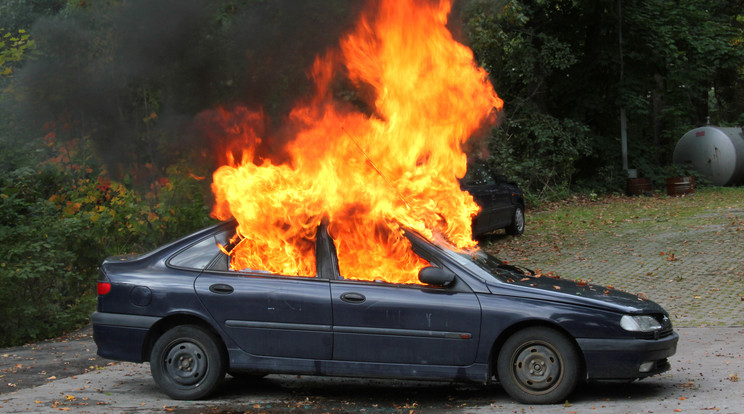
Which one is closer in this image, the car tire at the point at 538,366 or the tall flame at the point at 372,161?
the car tire at the point at 538,366

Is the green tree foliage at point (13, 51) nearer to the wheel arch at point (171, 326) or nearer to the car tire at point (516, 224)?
the wheel arch at point (171, 326)

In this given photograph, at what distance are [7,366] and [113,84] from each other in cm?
362

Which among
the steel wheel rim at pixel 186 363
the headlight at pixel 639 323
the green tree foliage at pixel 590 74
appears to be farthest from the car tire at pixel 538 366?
the green tree foliage at pixel 590 74

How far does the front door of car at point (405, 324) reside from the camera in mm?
6418

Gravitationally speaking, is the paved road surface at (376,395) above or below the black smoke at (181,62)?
below

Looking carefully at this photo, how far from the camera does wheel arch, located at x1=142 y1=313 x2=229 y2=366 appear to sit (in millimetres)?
6816

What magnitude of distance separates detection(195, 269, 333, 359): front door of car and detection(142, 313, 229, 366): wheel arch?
0.52 feet

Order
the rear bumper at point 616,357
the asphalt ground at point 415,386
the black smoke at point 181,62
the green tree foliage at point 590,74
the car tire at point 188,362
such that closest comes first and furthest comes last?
the rear bumper at point 616,357 < the asphalt ground at point 415,386 < the car tire at point 188,362 < the black smoke at point 181,62 < the green tree foliage at point 590,74

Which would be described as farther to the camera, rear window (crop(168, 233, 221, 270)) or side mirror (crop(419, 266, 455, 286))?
rear window (crop(168, 233, 221, 270))

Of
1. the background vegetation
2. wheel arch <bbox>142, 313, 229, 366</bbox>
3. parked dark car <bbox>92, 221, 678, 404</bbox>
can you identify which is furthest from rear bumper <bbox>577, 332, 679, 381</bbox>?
the background vegetation

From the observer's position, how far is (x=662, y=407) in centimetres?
625

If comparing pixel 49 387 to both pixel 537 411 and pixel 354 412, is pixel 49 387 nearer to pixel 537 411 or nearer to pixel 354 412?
pixel 354 412

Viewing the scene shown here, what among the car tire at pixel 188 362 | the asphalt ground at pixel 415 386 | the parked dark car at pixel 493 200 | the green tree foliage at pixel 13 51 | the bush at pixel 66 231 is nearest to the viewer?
Answer: the asphalt ground at pixel 415 386

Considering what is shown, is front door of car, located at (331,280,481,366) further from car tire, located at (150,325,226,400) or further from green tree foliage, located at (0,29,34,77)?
green tree foliage, located at (0,29,34,77)
